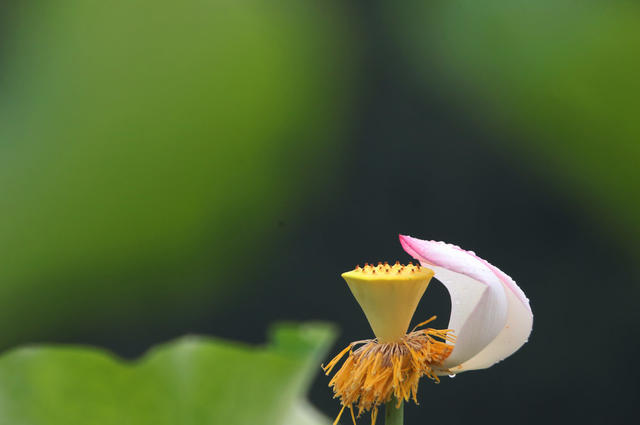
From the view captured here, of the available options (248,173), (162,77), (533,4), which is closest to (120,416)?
(162,77)

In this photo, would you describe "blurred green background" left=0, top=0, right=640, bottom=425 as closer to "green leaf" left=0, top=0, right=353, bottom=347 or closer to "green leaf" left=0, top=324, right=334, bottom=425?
"green leaf" left=0, top=0, right=353, bottom=347

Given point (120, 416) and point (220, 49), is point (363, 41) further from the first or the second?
point (120, 416)

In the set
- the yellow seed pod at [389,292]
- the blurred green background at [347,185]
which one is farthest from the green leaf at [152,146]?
the yellow seed pod at [389,292]

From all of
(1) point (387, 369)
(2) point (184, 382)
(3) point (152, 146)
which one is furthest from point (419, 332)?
(3) point (152, 146)

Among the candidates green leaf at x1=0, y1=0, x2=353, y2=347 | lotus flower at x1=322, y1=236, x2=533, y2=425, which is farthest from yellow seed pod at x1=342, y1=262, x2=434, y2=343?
green leaf at x1=0, y1=0, x2=353, y2=347

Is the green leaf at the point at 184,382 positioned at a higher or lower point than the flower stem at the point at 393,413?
higher

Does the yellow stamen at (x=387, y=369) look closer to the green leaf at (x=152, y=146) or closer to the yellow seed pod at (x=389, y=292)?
the yellow seed pod at (x=389, y=292)
